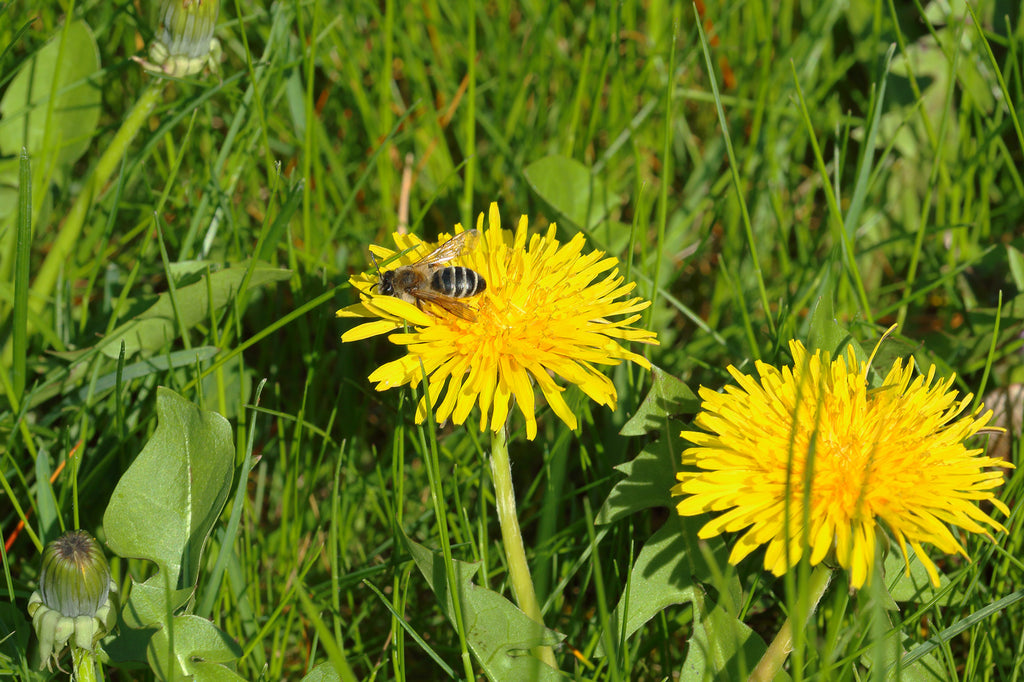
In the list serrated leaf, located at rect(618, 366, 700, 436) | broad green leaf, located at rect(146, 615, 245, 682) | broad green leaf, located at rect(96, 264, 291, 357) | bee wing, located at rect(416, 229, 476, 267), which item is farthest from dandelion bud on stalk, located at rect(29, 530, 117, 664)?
serrated leaf, located at rect(618, 366, 700, 436)

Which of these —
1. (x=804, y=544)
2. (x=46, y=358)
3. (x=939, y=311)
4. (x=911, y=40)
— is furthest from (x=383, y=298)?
(x=911, y=40)

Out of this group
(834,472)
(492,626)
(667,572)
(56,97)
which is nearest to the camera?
(834,472)

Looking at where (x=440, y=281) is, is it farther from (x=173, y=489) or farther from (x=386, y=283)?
(x=173, y=489)

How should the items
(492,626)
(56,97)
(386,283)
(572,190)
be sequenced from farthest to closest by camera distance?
(572,190), (56,97), (386,283), (492,626)

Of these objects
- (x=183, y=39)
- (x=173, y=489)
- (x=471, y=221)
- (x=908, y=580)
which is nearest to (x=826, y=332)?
(x=908, y=580)

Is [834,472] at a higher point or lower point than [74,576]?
higher

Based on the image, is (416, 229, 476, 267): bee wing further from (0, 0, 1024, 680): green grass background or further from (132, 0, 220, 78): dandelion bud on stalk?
(132, 0, 220, 78): dandelion bud on stalk
